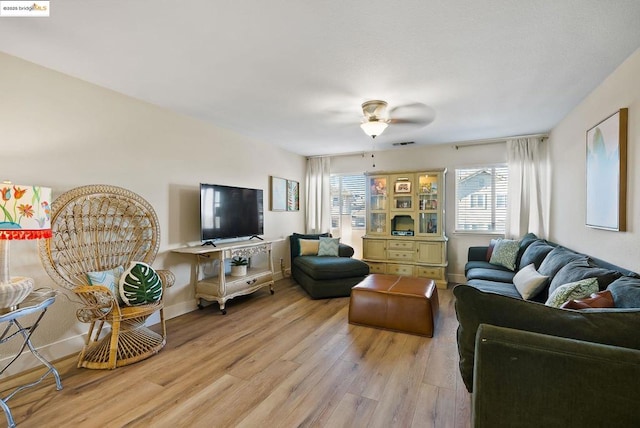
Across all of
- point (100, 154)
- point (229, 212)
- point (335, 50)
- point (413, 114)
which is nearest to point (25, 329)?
point (100, 154)

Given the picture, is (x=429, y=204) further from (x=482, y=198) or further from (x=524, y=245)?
(x=524, y=245)

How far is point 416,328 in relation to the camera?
2.86 metres

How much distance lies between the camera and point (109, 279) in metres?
2.45

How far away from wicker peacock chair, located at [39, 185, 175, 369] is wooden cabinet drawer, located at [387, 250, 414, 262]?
3441mm

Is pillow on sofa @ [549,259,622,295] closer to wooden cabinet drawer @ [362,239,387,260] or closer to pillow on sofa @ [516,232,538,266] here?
pillow on sofa @ [516,232,538,266]

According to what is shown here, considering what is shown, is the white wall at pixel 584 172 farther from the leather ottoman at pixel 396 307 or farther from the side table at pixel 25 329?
the side table at pixel 25 329

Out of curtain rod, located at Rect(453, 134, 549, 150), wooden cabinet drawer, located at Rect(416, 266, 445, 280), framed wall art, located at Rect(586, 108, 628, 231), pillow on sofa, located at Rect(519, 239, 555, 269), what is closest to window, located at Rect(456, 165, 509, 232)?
curtain rod, located at Rect(453, 134, 549, 150)

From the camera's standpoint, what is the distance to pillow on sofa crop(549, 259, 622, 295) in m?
1.84

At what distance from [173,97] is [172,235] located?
150cm

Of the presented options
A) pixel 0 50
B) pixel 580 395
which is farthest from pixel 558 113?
pixel 0 50

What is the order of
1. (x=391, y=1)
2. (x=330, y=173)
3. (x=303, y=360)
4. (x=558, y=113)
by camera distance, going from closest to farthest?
(x=391, y=1) < (x=303, y=360) < (x=558, y=113) < (x=330, y=173)

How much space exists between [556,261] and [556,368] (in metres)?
1.99

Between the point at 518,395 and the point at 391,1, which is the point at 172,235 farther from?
the point at 518,395

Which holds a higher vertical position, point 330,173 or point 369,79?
point 369,79
